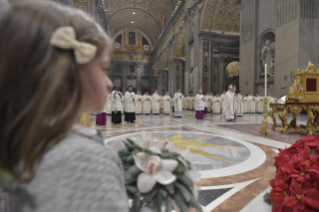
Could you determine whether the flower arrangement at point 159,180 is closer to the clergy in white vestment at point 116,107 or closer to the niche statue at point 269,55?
the clergy in white vestment at point 116,107

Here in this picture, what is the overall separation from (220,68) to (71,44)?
21.5m

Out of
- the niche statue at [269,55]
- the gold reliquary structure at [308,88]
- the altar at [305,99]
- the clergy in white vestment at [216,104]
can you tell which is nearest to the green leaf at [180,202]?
the altar at [305,99]

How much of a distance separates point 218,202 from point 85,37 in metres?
1.90

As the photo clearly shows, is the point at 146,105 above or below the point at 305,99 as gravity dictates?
below

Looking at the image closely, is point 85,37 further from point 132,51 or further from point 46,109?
point 132,51

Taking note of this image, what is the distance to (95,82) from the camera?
57 centimetres

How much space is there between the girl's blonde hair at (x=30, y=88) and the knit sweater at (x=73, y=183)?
0.10ft

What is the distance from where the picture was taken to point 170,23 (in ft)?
78.0

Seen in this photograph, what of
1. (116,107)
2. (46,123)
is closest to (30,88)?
(46,123)

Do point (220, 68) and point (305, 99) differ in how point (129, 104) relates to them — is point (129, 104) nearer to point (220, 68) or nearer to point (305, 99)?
point (305, 99)

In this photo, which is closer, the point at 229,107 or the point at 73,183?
the point at 73,183

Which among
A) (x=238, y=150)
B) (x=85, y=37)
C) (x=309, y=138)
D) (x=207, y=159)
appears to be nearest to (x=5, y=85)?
(x=85, y=37)

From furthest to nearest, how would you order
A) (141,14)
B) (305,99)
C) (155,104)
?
(141,14)
(155,104)
(305,99)

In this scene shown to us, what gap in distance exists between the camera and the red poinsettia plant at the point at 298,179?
1387mm
